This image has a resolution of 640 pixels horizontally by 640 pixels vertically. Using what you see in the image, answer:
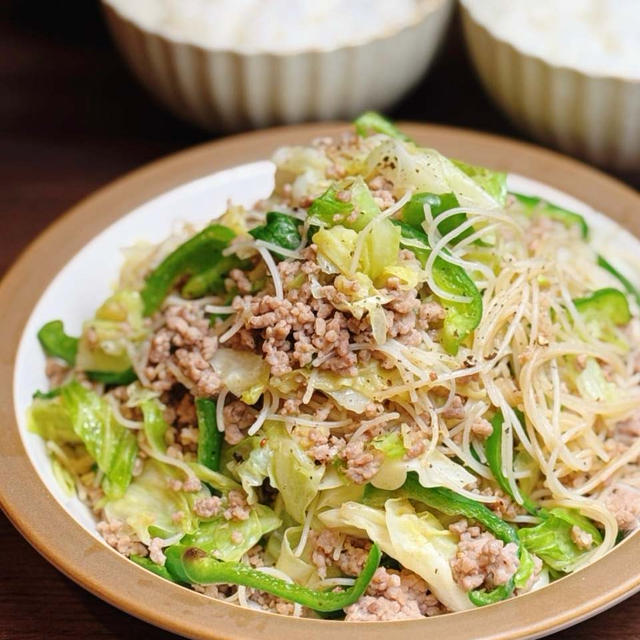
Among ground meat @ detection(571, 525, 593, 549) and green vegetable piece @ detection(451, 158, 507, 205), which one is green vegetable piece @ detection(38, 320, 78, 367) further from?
ground meat @ detection(571, 525, 593, 549)

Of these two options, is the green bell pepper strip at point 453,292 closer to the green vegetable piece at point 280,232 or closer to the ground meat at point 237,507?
the green vegetable piece at point 280,232

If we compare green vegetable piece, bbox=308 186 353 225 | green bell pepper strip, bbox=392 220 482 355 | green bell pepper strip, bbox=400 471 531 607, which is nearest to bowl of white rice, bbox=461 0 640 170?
green bell pepper strip, bbox=392 220 482 355

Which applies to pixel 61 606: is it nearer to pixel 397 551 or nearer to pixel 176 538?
pixel 176 538

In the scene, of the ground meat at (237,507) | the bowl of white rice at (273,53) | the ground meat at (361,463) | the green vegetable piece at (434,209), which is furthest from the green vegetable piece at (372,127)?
the ground meat at (237,507)

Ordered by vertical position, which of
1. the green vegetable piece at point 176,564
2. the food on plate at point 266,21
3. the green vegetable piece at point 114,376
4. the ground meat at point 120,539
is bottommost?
the ground meat at point 120,539

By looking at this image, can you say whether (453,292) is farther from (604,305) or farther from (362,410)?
(604,305)

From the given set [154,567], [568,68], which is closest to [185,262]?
[154,567]

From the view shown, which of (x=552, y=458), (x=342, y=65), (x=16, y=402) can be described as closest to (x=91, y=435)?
(x=16, y=402)
